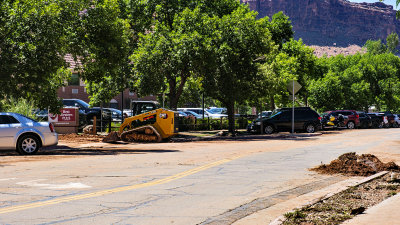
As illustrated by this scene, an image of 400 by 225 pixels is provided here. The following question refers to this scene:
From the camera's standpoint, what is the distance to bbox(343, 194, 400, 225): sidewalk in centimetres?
658

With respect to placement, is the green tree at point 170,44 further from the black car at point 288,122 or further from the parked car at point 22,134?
the parked car at point 22,134

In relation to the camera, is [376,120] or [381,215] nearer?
[381,215]

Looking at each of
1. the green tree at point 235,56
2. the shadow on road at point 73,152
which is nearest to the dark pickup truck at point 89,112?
the green tree at point 235,56

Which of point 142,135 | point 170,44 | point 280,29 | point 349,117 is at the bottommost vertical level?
point 142,135

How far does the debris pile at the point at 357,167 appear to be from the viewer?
1281cm

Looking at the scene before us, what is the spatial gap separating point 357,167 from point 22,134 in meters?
11.1

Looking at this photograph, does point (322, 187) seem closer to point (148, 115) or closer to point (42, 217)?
point (42, 217)

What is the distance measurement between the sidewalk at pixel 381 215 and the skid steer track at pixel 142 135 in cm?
1830

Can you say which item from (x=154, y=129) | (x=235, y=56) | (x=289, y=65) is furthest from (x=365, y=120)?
(x=154, y=129)

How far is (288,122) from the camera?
37.4 meters

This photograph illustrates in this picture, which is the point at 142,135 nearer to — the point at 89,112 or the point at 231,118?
the point at 89,112

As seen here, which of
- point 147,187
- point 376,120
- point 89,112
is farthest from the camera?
point 376,120

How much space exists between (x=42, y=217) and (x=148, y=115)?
18.9m

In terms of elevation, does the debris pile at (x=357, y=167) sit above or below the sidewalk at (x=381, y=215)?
above
